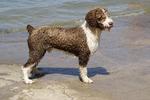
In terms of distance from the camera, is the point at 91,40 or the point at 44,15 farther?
the point at 44,15

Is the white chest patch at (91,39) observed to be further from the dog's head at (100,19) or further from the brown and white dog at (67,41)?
the dog's head at (100,19)

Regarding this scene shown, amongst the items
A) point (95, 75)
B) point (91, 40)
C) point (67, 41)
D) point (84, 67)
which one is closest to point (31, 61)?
point (67, 41)

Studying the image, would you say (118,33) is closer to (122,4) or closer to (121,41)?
(121,41)

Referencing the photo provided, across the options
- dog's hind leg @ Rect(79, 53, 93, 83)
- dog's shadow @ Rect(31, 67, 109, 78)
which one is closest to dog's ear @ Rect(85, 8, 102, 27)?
dog's hind leg @ Rect(79, 53, 93, 83)

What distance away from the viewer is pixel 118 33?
1169cm

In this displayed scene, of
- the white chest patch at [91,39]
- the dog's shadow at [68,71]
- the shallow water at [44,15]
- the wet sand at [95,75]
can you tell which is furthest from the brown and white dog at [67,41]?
the shallow water at [44,15]

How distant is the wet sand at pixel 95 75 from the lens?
7.13m

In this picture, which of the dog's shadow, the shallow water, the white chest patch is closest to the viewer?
the white chest patch

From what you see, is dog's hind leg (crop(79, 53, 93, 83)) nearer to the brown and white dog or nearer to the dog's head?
the brown and white dog

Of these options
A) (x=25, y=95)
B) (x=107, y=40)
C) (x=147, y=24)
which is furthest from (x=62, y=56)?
(x=147, y=24)

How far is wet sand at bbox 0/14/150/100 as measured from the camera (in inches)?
281

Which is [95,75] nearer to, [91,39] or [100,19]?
[91,39]

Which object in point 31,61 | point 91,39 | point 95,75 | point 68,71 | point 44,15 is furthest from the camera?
point 44,15

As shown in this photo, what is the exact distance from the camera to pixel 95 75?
8.16 metres
